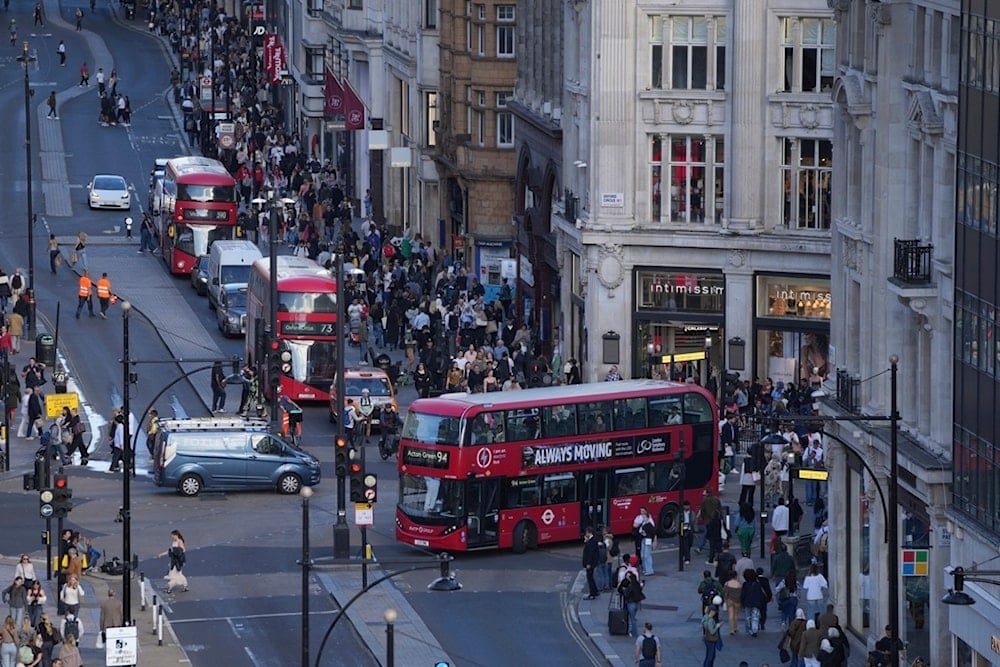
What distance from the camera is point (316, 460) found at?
74938 millimetres

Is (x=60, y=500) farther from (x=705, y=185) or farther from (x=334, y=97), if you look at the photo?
(x=334, y=97)

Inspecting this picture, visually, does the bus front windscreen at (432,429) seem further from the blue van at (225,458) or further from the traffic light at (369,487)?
the blue van at (225,458)

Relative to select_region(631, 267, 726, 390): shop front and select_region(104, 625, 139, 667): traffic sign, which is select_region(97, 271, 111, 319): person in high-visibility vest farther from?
select_region(104, 625, 139, 667): traffic sign

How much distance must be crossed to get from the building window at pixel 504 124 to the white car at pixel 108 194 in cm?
2511

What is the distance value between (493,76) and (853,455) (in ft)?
141

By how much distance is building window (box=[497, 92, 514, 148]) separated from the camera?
10000 centimetres

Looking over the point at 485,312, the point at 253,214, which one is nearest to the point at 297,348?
the point at 485,312

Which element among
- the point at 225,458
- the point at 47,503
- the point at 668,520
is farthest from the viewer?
the point at 225,458

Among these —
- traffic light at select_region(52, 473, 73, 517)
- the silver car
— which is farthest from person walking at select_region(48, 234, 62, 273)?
traffic light at select_region(52, 473, 73, 517)

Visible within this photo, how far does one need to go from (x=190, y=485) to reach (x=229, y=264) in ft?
78.8

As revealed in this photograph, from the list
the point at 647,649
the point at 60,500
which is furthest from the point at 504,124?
the point at 647,649

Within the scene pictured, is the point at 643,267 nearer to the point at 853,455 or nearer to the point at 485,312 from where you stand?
the point at 485,312

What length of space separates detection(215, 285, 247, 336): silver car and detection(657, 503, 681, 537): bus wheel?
91.3 ft

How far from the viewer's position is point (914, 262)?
54.7 m
